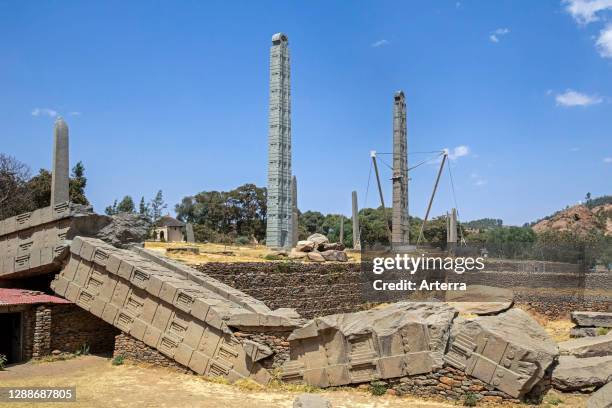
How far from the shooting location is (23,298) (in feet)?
45.8

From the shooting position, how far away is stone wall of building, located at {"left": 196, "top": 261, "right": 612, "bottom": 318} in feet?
68.7

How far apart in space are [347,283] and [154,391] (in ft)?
46.4

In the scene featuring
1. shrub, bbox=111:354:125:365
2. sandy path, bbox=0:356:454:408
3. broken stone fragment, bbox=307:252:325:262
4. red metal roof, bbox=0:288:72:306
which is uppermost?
broken stone fragment, bbox=307:252:325:262

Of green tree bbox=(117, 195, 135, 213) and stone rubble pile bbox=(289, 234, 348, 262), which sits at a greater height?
green tree bbox=(117, 195, 135, 213)

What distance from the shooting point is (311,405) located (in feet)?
29.9

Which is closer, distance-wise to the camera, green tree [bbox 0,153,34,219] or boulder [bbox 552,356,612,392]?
boulder [bbox 552,356,612,392]

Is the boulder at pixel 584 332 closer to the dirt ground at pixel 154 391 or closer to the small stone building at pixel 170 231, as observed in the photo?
the dirt ground at pixel 154 391

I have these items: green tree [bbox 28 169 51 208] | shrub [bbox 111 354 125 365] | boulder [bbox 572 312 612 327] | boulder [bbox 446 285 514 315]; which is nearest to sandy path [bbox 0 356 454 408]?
shrub [bbox 111 354 125 365]

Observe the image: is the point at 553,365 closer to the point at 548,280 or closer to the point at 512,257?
the point at 548,280

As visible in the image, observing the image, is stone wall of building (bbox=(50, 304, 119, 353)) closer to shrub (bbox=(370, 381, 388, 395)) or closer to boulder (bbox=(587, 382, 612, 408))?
shrub (bbox=(370, 381, 388, 395))

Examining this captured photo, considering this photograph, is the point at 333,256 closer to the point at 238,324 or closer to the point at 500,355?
the point at 238,324

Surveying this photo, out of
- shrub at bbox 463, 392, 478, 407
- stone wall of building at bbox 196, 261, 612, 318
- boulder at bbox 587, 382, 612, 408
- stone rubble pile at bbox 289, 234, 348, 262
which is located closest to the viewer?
boulder at bbox 587, 382, 612, 408

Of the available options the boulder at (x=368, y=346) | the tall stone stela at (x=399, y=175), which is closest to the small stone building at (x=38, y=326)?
the boulder at (x=368, y=346)

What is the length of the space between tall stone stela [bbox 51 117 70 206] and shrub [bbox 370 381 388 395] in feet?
41.1
